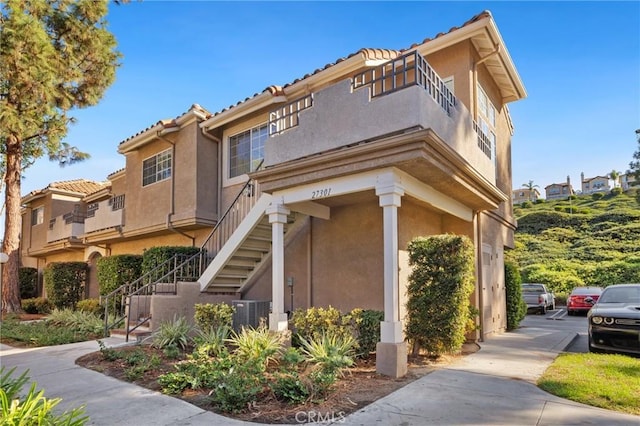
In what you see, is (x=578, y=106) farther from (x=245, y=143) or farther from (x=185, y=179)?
(x=185, y=179)

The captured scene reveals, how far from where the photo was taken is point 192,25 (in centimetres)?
1081

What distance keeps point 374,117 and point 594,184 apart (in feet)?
282

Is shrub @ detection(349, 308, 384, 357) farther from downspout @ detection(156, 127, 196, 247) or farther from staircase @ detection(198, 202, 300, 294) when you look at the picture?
downspout @ detection(156, 127, 196, 247)

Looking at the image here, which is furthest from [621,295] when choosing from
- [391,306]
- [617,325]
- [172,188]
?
[172,188]

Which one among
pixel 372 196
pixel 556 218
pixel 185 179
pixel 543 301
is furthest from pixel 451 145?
pixel 556 218

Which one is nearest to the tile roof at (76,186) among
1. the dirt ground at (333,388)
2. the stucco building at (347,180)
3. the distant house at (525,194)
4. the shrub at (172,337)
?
the stucco building at (347,180)

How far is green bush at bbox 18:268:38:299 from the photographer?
81.9 feet

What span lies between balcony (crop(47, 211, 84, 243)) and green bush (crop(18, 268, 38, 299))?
302 centimetres

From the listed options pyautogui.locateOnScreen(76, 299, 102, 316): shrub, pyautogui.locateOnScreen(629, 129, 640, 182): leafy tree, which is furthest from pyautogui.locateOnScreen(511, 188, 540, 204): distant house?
pyautogui.locateOnScreen(76, 299, 102, 316): shrub

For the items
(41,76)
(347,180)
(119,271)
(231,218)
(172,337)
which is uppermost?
(41,76)

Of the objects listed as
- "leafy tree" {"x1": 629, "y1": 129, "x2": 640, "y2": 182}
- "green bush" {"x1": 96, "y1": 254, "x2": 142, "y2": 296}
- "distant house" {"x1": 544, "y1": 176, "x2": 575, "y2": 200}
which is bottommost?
"green bush" {"x1": 96, "y1": 254, "x2": 142, "y2": 296}

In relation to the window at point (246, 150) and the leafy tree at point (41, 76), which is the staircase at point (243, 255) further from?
the leafy tree at point (41, 76)

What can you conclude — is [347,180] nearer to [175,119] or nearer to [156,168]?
[175,119]

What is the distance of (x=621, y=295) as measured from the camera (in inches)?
392
